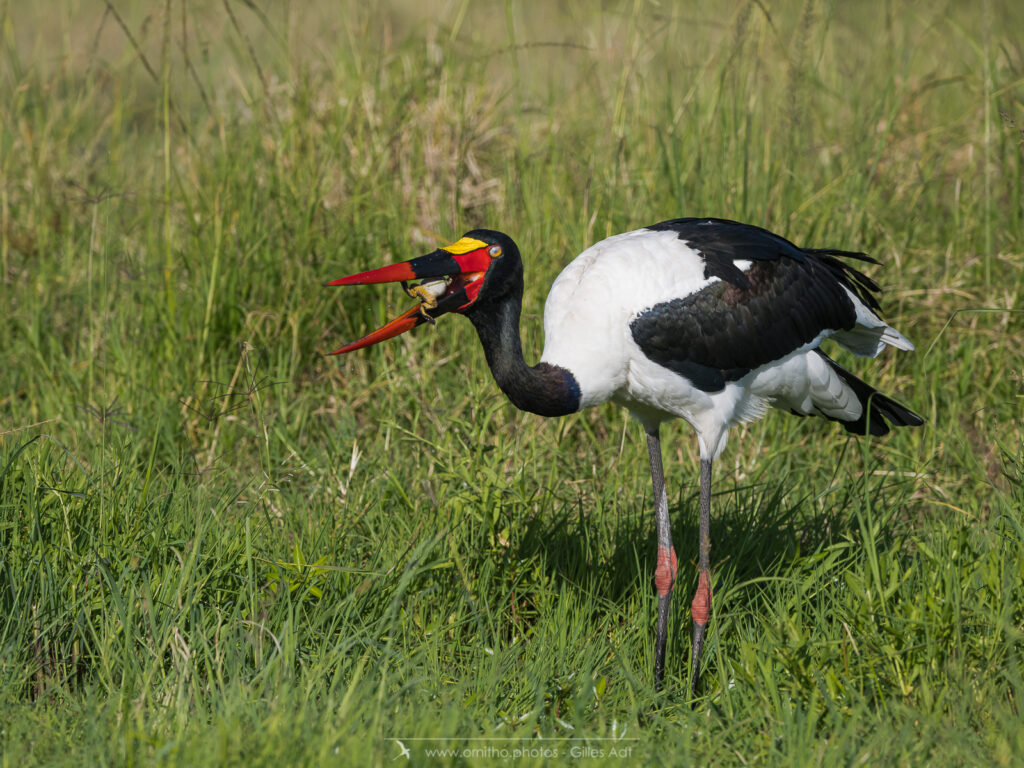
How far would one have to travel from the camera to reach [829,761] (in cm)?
259

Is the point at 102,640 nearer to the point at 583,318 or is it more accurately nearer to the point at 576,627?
the point at 576,627

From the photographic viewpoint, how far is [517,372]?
3371 mm

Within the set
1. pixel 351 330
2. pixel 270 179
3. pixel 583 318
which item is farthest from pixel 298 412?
pixel 583 318

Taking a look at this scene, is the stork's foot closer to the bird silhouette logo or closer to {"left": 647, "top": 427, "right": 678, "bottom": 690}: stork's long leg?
{"left": 647, "top": 427, "right": 678, "bottom": 690}: stork's long leg

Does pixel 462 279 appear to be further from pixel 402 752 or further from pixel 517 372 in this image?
pixel 402 752

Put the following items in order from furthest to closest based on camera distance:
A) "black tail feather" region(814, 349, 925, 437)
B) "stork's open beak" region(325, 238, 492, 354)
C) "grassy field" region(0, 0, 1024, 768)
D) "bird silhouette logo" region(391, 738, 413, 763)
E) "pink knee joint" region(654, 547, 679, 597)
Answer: "black tail feather" region(814, 349, 925, 437) < "pink knee joint" region(654, 547, 679, 597) < "stork's open beak" region(325, 238, 492, 354) < "grassy field" region(0, 0, 1024, 768) < "bird silhouette logo" region(391, 738, 413, 763)

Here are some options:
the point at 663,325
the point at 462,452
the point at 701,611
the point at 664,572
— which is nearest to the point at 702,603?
the point at 701,611

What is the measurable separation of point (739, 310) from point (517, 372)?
75 cm

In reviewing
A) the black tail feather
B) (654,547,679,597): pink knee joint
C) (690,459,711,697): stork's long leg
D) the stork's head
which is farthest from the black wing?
(654,547,679,597): pink knee joint

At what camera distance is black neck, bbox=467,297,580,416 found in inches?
132

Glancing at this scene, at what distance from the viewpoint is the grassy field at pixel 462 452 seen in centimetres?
282

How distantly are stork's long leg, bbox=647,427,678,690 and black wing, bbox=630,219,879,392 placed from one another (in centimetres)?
35

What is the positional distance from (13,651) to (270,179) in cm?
257

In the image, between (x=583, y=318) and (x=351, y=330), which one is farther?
(x=351, y=330)
